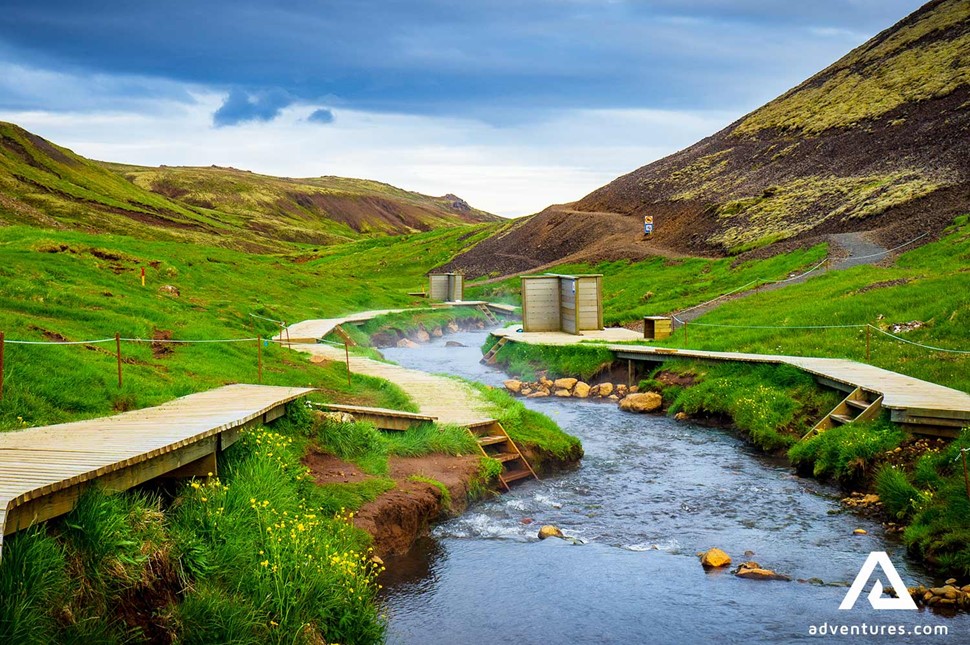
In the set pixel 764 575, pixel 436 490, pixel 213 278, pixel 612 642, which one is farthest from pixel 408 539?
pixel 213 278

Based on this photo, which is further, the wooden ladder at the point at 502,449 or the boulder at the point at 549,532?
the wooden ladder at the point at 502,449

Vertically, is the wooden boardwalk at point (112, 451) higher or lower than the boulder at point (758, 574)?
higher

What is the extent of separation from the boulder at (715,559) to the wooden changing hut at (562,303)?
22544mm

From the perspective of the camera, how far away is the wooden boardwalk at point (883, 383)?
50.4 ft

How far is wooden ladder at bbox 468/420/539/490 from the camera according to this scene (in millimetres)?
17280

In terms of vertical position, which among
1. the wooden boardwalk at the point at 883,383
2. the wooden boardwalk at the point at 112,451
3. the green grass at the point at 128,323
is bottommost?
the wooden boardwalk at the point at 883,383

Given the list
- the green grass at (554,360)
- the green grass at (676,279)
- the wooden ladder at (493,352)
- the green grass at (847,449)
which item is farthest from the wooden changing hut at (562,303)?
the green grass at (847,449)

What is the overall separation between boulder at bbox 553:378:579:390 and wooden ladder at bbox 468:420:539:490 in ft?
31.4

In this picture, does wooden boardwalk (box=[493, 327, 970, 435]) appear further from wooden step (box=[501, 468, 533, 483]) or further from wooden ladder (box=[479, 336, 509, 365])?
wooden step (box=[501, 468, 533, 483])

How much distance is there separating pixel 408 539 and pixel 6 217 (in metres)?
51.1

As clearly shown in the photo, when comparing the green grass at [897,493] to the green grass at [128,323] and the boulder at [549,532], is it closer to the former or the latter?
the boulder at [549,532]

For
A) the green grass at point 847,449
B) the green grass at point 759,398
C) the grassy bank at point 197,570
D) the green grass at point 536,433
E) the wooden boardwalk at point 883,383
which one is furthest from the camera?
the green grass at point 759,398

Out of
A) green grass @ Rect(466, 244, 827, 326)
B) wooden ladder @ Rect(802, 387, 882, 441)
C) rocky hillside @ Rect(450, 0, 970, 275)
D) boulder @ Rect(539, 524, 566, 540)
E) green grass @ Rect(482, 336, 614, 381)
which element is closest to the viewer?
boulder @ Rect(539, 524, 566, 540)

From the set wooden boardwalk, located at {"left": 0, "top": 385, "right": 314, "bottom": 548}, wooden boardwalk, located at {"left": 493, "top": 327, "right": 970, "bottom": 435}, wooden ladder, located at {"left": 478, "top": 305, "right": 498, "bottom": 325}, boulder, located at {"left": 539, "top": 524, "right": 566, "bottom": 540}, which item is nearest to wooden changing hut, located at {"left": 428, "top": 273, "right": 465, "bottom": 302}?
wooden ladder, located at {"left": 478, "top": 305, "right": 498, "bottom": 325}
